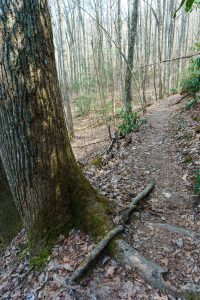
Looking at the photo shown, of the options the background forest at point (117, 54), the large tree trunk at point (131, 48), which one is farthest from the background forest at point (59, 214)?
the large tree trunk at point (131, 48)

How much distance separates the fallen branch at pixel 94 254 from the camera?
8.27 feet

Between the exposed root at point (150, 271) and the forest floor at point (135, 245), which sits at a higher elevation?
the exposed root at point (150, 271)

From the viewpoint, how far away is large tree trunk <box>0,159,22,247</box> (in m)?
3.97

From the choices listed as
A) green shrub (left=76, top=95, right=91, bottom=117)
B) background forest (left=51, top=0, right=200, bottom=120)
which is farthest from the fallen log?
green shrub (left=76, top=95, right=91, bottom=117)

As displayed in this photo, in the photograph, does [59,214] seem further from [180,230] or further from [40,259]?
[180,230]

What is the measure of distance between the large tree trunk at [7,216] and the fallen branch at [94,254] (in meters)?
1.80

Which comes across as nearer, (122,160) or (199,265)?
(199,265)

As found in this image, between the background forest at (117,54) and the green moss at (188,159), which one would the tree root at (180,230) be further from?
the background forest at (117,54)

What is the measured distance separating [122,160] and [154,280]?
3.60 metres

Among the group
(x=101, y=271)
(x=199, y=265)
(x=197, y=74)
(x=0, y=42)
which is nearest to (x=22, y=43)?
(x=0, y=42)

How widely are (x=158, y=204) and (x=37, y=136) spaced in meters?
2.16

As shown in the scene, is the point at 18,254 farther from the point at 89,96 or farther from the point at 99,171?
the point at 89,96

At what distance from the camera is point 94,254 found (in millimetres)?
2654

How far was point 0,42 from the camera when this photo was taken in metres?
2.33
